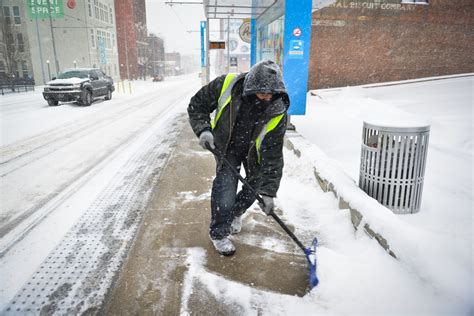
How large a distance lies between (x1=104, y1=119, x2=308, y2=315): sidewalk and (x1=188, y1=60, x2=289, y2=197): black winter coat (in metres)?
0.67

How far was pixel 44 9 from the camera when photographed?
25141 millimetres

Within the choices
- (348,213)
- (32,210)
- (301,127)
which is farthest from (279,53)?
(32,210)

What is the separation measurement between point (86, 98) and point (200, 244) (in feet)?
45.5

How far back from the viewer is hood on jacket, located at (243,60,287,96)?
2.59 metres

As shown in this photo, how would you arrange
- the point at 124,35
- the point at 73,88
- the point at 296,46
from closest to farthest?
1. the point at 296,46
2. the point at 73,88
3. the point at 124,35

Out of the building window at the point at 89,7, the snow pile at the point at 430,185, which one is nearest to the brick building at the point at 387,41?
the snow pile at the point at 430,185

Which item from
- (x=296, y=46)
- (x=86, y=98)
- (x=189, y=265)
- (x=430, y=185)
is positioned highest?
(x=296, y=46)

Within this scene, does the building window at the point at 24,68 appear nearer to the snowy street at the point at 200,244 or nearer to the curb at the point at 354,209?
the snowy street at the point at 200,244

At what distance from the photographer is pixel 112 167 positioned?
575cm

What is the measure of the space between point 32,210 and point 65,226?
0.74m

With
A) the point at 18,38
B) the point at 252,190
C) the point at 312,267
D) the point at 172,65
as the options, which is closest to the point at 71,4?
the point at 18,38

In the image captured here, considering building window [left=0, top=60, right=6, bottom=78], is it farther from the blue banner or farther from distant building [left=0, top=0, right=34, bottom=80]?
the blue banner

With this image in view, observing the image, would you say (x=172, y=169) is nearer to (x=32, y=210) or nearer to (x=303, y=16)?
(x=32, y=210)

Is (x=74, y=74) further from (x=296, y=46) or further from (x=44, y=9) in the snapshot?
(x=44, y=9)
